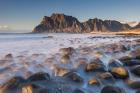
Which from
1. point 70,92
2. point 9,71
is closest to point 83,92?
point 70,92

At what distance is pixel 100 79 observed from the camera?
8.48 m

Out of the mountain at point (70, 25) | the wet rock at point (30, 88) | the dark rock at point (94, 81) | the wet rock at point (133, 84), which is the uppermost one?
the wet rock at point (30, 88)

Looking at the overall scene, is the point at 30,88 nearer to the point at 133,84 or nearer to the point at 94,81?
the point at 94,81

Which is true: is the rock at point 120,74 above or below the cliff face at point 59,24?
above

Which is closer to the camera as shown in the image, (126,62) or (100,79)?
(100,79)

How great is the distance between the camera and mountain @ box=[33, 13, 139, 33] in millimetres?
156125

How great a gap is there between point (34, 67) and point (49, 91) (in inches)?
166

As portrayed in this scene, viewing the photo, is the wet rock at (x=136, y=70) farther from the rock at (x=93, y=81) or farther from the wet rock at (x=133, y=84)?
the rock at (x=93, y=81)

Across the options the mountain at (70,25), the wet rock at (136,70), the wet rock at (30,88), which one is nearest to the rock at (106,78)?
the wet rock at (136,70)

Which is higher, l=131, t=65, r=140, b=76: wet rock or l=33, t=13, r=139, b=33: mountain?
l=131, t=65, r=140, b=76: wet rock

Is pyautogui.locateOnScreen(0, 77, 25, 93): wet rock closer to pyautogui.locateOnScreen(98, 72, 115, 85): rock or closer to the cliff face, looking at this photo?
pyautogui.locateOnScreen(98, 72, 115, 85): rock

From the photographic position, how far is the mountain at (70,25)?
156125 mm

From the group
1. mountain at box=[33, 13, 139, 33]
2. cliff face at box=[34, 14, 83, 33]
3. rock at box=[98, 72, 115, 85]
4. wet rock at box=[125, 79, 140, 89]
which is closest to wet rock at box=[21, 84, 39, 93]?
rock at box=[98, 72, 115, 85]

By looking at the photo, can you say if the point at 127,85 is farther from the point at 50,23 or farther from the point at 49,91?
the point at 50,23
